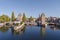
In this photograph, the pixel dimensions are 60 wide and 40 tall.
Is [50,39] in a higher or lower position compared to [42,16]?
lower

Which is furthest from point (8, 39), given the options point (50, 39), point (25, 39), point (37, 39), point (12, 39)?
point (50, 39)

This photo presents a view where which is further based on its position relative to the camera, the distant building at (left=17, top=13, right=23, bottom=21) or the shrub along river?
the distant building at (left=17, top=13, right=23, bottom=21)

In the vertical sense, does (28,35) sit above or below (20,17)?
below

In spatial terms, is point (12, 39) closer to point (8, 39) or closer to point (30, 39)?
point (8, 39)

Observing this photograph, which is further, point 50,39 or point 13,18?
point 13,18

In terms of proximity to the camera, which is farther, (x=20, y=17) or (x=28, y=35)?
(x=20, y=17)

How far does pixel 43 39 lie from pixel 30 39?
7.25 ft

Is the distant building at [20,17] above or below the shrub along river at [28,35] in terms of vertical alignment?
above

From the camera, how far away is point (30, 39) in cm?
2298

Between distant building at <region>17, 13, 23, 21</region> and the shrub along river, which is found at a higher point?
distant building at <region>17, 13, 23, 21</region>

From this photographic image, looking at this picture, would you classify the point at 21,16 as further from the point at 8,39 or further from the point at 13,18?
the point at 8,39

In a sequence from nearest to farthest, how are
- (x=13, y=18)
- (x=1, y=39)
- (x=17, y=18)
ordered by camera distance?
(x=1, y=39) → (x=13, y=18) → (x=17, y=18)

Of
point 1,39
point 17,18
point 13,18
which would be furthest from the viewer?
point 17,18

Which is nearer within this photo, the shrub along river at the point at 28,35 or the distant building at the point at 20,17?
the shrub along river at the point at 28,35
